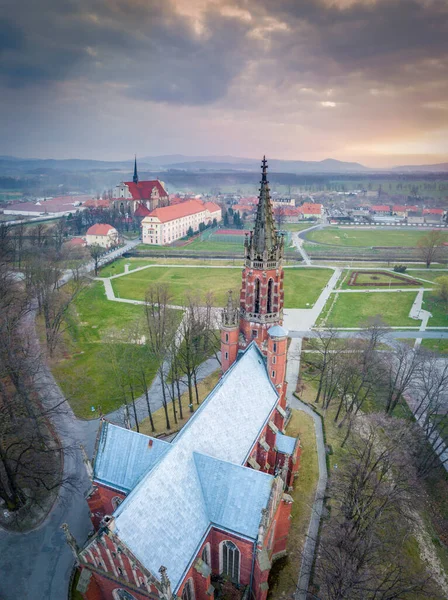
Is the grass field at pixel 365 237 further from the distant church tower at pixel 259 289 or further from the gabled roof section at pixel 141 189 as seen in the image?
the distant church tower at pixel 259 289

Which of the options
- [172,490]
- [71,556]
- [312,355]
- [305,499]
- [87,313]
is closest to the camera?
[172,490]

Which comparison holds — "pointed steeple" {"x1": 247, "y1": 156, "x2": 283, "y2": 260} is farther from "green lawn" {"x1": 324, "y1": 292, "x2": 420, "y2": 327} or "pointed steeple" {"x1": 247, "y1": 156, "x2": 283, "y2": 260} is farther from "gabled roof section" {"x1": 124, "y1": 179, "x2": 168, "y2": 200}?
"gabled roof section" {"x1": 124, "y1": 179, "x2": 168, "y2": 200}

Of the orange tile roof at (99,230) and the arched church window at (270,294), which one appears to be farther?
the orange tile roof at (99,230)

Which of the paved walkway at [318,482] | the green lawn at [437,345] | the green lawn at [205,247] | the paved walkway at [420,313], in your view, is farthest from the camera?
the green lawn at [205,247]

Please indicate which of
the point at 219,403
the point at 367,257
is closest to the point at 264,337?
the point at 219,403

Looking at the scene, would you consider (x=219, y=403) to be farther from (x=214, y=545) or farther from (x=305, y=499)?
(x=305, y=499)

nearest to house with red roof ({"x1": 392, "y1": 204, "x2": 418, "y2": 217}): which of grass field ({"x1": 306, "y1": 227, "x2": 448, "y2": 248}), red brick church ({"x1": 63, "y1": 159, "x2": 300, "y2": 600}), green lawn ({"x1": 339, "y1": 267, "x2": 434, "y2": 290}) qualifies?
grass field ({"x1": 306, "y1": 227, "x2": 448, "y2": 248})

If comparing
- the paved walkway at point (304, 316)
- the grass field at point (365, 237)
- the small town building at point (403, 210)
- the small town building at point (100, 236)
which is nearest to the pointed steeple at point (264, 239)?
the paved walkway at point (304, 316)
